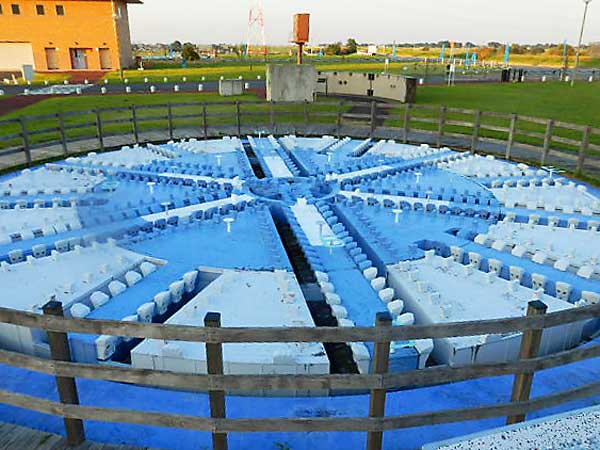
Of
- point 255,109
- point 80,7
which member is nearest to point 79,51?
point 80,7

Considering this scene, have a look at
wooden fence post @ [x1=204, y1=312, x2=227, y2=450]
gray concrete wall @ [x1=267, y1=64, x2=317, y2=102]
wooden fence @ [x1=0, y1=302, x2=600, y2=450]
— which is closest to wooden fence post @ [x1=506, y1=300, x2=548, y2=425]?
wooden fence @ [x1=0, y1=302, x2=600, y2=450]

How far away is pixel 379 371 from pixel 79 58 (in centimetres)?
6540

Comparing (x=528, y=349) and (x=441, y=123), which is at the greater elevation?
(x=528, y=349)

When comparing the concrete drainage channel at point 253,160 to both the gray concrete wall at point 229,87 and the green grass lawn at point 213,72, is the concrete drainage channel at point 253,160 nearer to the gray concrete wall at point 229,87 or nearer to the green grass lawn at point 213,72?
the gray concrete wall at point 229,87

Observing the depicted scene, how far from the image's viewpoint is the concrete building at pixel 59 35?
57.8 meters

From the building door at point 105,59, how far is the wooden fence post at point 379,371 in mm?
63987

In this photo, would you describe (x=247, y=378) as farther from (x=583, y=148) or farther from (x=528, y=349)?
(x=583, y=148)

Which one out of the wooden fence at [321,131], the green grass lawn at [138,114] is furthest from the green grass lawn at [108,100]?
the wooden fence at [321,131]

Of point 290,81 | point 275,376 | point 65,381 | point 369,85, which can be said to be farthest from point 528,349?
point 369,85

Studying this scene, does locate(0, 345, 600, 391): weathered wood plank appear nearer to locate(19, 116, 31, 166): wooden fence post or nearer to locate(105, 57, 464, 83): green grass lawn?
locate(19, 116, 31, 166): wooden fence post

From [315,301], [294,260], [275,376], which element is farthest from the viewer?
[294,260]

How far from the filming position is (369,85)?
3256 centimetres

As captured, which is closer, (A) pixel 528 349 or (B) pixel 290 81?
(A) pixel 528 349

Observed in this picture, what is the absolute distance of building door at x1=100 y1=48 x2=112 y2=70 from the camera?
60.5 m
